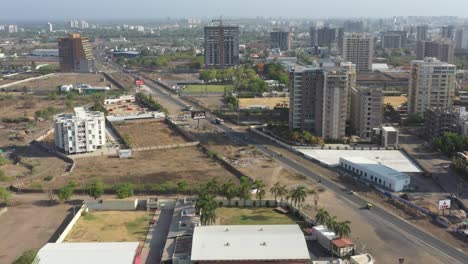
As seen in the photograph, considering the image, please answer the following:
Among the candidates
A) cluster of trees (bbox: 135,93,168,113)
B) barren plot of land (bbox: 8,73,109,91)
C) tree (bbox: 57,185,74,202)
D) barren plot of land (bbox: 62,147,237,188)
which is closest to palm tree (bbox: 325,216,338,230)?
barren plot of land (bbox: 62,147,237,188)

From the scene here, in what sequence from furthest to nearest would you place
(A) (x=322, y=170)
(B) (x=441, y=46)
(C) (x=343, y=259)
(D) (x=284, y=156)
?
(B) (x=441, y=46) → (D) (x=284, y=156) → (A) (x=322, y=170) → (C) (x=343, y=259)

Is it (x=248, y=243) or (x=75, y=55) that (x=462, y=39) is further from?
(x=248, y=243)

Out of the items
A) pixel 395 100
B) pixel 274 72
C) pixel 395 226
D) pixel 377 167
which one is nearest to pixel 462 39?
pixel 274 72

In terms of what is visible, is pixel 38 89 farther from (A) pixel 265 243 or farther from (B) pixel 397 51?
(B) pixel 397 51

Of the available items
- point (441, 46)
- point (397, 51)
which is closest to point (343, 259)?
point (441, 46)

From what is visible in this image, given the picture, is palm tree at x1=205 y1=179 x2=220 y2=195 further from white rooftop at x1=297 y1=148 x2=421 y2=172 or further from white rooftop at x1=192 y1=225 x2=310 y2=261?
white rooftop at x1=297 y1=148 x2=421 y2=172

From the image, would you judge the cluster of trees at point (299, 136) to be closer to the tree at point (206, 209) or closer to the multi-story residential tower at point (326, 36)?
the tree at point (206, 209)

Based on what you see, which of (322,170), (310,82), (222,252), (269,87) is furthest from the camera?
(269,87)
